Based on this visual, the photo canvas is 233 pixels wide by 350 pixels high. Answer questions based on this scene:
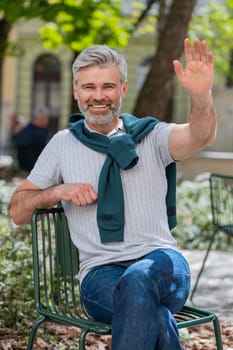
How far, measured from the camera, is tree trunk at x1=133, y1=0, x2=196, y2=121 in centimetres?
1128

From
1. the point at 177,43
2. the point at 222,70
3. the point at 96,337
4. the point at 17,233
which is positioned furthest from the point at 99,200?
the point at 222,70

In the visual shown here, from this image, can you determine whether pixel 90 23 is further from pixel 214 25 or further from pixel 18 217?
pixel 18 217

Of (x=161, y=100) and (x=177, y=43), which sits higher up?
(x=177, y=43)

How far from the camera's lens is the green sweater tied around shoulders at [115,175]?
359 cm

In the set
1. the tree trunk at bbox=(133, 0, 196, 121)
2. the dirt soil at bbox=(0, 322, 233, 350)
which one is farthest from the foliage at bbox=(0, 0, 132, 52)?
the dirt soil at bbox=(0, 322, 233, 350)

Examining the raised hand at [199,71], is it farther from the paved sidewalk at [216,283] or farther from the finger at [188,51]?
the paved sidewalk at [216,283]

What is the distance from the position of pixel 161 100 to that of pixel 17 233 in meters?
5.79

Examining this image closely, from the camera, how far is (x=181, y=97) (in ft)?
105

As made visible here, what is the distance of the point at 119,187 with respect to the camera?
142 inches

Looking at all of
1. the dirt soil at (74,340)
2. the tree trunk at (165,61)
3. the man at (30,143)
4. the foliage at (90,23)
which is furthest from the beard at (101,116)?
the man at (30,143)

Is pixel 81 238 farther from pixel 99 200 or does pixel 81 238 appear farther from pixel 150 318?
pixel 150 318

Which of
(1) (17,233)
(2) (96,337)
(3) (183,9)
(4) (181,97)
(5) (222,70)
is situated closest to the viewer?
(2) (96,337)

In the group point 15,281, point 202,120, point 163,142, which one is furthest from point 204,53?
point 15,281

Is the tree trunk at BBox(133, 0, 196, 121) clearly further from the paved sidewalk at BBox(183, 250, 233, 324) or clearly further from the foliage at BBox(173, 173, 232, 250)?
the paved sidewalk at BBox(183, 250, 233, 324)
